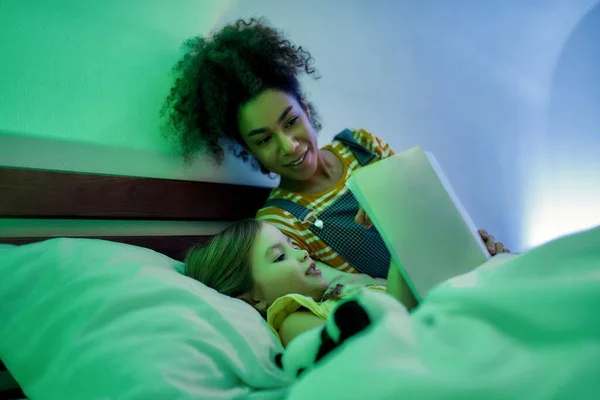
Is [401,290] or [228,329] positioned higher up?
[228,329]

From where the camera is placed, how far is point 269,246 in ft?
2.54

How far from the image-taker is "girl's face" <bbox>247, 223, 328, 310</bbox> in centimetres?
74

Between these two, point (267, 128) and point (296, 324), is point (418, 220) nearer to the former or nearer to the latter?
point (296, 324)

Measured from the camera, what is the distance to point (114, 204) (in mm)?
869

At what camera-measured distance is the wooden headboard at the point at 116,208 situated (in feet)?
2.50

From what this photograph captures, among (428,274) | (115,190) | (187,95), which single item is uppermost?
(187,95)

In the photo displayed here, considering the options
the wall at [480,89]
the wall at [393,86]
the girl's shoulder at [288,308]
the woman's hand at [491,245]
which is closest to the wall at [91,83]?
the wall at [393,86]

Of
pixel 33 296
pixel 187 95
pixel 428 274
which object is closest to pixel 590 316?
pixel 428 274

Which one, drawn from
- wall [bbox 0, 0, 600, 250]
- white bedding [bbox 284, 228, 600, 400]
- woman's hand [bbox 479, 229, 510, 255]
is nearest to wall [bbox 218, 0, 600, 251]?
wall [bbox 0, 0, 600, 250]

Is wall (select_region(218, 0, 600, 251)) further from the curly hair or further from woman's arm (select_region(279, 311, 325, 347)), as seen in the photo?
woman's arm (select_region(279, 311, 325, 347))

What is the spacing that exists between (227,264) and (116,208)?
0.98 ft

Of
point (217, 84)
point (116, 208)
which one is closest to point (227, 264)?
point (116, 208)

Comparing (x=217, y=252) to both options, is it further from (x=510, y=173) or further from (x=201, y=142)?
(x=510, y=173)

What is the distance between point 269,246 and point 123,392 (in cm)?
39
